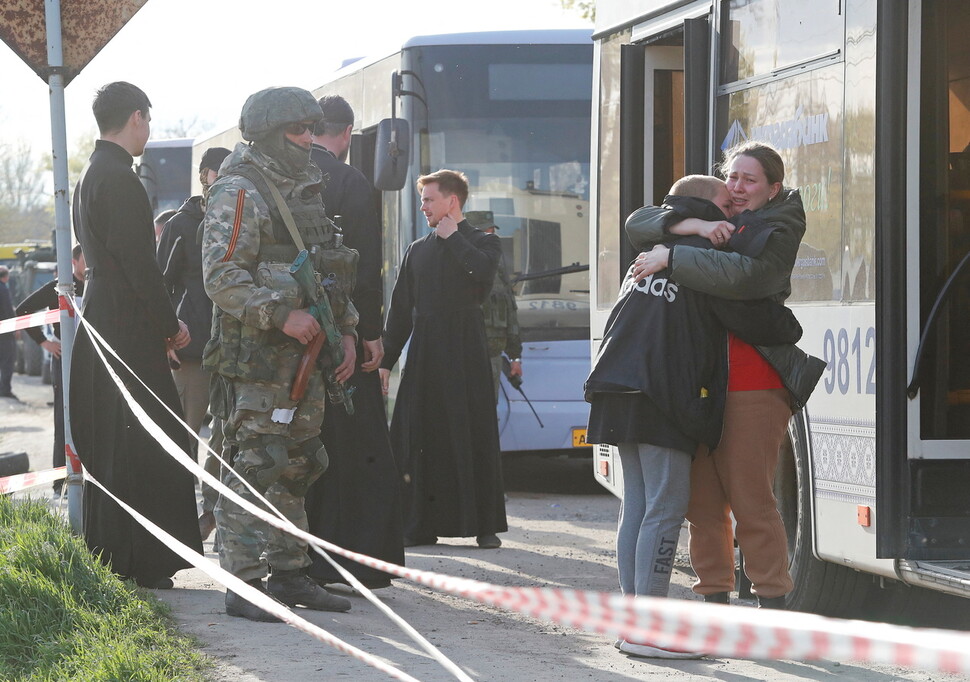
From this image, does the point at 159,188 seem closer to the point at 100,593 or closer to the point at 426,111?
the point at 426,111

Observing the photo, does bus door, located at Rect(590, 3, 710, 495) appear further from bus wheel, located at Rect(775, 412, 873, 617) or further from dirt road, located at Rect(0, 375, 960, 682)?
bus wheel, located at Rect(775, 412, 873, 617)

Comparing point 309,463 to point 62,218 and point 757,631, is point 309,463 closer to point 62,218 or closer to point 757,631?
point 62,218

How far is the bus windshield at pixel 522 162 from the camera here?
1045 cm

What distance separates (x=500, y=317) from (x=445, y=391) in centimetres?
117

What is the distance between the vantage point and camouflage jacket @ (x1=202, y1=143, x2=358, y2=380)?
205 inches

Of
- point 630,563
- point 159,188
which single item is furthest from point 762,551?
point 159,188

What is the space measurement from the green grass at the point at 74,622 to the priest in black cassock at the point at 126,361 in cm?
28

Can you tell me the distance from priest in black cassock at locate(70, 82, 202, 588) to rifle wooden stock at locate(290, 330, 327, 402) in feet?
3.22

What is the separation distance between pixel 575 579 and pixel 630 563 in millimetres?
1919

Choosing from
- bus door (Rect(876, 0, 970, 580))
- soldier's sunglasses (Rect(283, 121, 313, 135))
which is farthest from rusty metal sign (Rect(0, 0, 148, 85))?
bus door (Rect(876, 0, 970, 580))

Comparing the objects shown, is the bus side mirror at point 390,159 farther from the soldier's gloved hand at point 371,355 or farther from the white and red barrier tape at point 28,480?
the soldier's gloved hand at point 371,355

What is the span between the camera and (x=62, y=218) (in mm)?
6156

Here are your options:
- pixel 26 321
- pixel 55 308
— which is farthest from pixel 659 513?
pixel 55 308

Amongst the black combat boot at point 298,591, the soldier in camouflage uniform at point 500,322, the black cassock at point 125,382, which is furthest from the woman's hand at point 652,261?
the soldier in camouflage uniform at point 500,322
